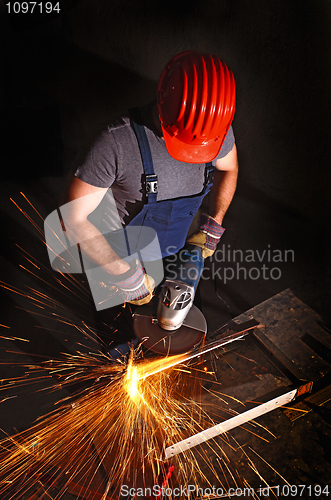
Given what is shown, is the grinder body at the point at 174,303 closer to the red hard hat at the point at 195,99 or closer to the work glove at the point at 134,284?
the work glove at the point at 134,284

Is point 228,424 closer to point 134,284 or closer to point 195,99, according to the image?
point 134,284

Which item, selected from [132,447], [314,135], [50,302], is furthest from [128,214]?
[50,302]

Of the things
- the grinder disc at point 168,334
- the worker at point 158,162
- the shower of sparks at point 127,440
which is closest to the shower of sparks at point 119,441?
the shower of sparks at point 127,440

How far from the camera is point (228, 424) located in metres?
1.43

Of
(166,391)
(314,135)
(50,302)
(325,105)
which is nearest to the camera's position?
(166,391)

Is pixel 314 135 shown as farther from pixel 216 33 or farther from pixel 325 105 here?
pixel 216 33

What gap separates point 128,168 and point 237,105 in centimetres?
169

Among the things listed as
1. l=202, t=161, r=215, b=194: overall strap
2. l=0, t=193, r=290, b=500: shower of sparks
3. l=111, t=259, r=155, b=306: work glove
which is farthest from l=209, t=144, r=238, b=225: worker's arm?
l=0, t=193, r=290, b=500: shower of sparks

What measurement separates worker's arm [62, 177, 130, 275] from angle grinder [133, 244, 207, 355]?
0.31m

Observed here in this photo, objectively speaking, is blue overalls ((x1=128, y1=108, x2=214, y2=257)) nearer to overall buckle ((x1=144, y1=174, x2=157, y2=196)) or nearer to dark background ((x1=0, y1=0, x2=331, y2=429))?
overall buckle ((x1=144, y1=174, x2=157, y2=196))

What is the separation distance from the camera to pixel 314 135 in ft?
7.68

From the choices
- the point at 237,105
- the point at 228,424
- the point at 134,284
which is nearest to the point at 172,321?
the point at 134,284

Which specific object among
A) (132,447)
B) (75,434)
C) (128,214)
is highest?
(128,214)

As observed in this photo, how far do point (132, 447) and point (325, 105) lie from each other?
97.8 inches
